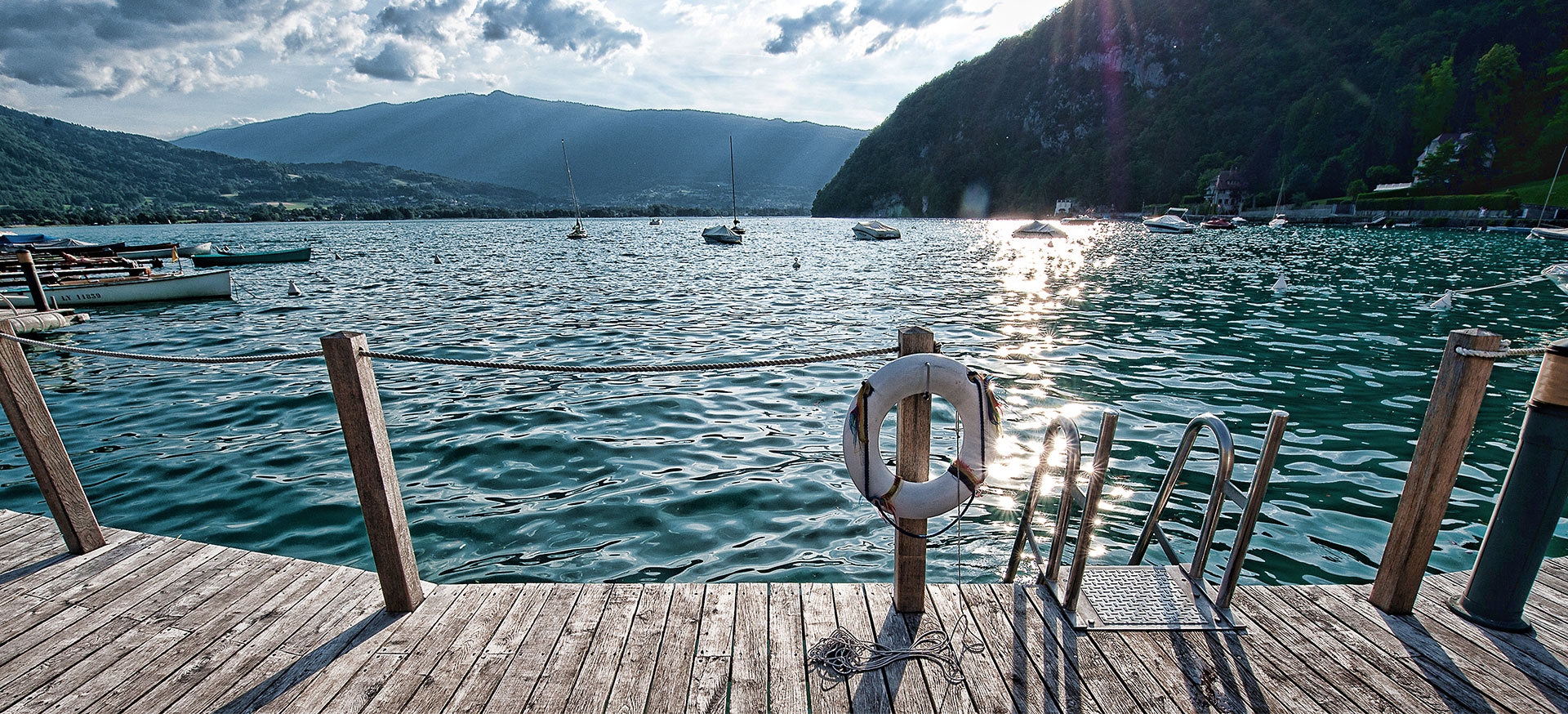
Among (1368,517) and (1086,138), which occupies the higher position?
(1086,138)

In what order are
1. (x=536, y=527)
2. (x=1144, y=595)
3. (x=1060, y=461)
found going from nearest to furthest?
(x=1144, y=595), (x=536, y=527), (x=1060, y=461)

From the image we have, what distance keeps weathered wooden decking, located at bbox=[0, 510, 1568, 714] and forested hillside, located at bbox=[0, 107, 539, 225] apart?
569 ft

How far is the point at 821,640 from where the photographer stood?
287cm

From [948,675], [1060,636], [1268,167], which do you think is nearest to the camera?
[948,675]

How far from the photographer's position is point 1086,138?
129750 millimetres

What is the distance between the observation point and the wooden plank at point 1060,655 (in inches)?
97.5

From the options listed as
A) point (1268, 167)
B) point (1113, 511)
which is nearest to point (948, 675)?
point (1113, 511)

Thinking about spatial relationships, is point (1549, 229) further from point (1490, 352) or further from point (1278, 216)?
point (1490, 352)

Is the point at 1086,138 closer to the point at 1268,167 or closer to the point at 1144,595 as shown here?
the point at 1268,167

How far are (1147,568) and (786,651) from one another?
207 cm

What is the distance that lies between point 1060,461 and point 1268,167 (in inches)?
4604

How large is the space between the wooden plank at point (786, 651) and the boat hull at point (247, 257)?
37.2 metres

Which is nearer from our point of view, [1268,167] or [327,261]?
[327,261]

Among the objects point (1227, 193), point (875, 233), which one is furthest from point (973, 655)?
point (1227, 193)
